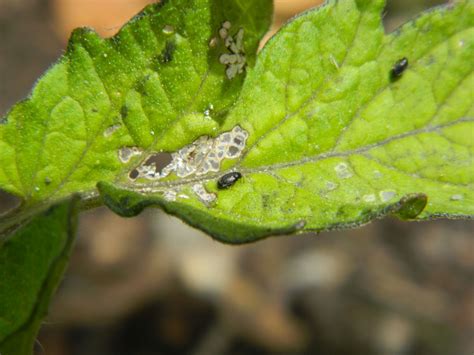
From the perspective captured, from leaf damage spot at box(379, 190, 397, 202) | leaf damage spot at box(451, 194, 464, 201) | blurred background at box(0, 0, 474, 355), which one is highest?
leaf damage spot at box(379, 190, 397, 202)

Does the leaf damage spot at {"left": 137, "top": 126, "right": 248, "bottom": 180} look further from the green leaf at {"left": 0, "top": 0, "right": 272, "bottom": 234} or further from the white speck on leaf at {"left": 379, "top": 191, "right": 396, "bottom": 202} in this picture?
the white speck on leaf at {"left": 379, "top": 191, "right": 396, "bottom": 202}

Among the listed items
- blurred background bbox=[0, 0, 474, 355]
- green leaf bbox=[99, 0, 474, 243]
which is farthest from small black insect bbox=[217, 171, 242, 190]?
blurred background bbox=[0, 0, 474, 355]

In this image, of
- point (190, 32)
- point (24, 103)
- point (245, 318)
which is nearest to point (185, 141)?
point (190, 32)

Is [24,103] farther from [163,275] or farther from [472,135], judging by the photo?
[163,275]

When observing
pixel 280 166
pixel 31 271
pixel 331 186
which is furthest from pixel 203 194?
pixel 31 271

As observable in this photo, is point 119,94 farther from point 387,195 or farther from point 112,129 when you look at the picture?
point 387,195

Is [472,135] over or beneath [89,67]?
beneath
